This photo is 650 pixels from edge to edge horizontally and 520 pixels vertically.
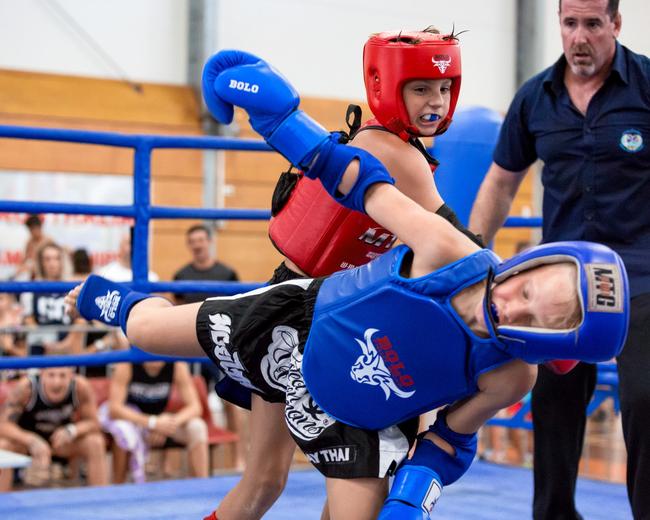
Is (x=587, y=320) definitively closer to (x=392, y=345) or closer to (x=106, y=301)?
(x=392, y=345)

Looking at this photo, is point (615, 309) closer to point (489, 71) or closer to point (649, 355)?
point (649, 355)

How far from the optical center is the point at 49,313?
567 centimetres

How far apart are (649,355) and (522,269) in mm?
809

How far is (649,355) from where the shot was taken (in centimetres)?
242

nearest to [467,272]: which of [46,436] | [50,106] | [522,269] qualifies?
[522,269]

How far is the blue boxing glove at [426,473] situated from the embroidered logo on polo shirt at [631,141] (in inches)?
39.8

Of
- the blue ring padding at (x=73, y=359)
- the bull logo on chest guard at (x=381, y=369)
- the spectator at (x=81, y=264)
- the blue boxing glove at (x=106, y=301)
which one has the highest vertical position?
the blue boxing glove at (x=106, y=301)

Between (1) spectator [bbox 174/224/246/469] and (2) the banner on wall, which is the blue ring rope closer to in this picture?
(1) spectator [bbox 174/224/246/469]

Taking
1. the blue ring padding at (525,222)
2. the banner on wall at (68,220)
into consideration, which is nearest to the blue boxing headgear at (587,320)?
the blue ring padding at (525,222)

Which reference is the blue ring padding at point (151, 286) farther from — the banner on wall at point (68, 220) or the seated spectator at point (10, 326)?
the banner on wall at point (68, 220)

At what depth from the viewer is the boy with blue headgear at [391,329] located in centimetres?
172

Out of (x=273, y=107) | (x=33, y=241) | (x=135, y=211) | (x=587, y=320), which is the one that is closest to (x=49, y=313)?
(x=33, y=241)

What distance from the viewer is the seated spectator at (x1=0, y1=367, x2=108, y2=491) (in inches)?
181

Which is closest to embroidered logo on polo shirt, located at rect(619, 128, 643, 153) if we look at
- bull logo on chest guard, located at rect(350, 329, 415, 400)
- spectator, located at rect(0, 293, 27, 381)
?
bull logo on chest guard, located at rect(350, 329, 415, 400)
